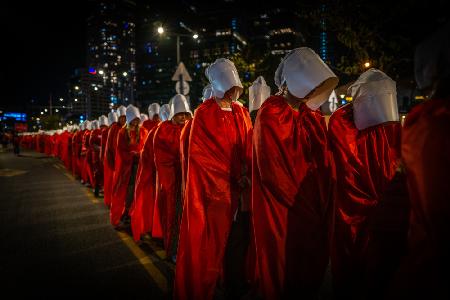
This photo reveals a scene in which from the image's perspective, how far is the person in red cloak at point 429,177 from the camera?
5.73ft

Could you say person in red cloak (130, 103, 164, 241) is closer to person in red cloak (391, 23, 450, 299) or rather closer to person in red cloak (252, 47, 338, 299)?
person in red cloak (252, 47, 338, 299)

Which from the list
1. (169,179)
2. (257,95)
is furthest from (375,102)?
(257,95)

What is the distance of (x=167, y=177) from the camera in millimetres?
5027

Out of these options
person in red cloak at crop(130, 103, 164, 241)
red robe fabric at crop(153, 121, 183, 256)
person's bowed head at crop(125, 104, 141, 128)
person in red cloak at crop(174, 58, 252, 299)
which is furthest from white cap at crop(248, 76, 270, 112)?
person in red cloak at crop(174, 58, 252, 299)

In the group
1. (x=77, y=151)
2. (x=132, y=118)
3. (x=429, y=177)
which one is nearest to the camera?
(x=429, y=177)

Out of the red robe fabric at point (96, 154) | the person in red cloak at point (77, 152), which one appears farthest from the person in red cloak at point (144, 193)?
the person in red cloak at point (77, 152)

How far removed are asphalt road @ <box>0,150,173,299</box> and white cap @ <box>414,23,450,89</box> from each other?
3182 mm

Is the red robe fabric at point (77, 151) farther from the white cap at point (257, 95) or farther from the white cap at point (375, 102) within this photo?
the white cap at point (375, 102)

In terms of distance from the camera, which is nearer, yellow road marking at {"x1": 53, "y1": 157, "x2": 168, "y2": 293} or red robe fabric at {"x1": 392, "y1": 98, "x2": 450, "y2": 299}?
red robe fabric at {"x1": 392, "y1": 98, "x2": 450, "y2": 299}

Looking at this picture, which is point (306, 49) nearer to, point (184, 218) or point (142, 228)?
point (184, 218)

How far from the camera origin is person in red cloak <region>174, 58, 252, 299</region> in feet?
11.5

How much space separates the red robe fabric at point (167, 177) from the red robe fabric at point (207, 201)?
4.16 ft

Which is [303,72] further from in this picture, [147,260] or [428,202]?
[147,260]

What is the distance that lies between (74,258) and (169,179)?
5.62ft
